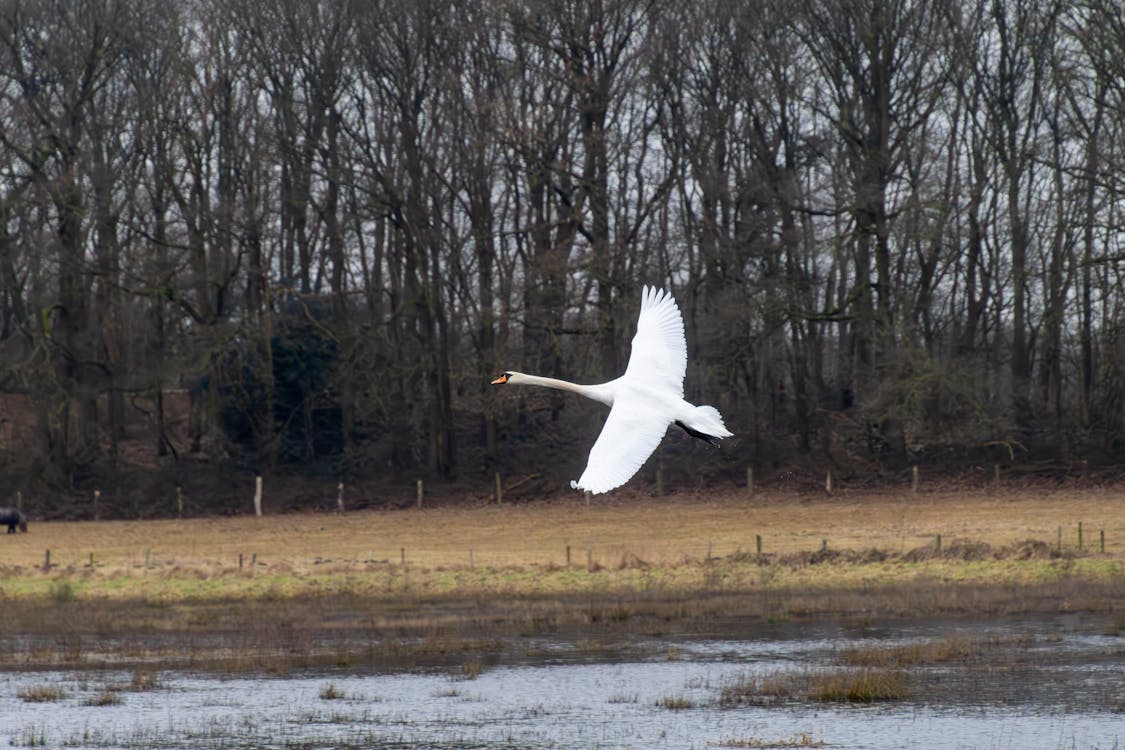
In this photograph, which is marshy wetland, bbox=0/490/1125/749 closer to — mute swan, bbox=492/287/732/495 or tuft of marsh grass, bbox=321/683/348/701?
tuft of marsh grass, bbox=321/683/348/701

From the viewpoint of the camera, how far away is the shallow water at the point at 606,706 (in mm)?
21625

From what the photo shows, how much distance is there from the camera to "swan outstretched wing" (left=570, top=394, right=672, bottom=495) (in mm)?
14820

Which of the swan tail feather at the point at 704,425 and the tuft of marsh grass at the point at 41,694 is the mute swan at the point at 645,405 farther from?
the tuft of marsh grass at the point at 41,694

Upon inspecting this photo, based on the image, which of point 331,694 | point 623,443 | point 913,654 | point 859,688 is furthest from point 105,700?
point 623,443

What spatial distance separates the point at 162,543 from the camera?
45906 mm

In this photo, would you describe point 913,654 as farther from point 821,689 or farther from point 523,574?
point 523,574

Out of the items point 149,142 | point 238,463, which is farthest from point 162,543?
point 149,142

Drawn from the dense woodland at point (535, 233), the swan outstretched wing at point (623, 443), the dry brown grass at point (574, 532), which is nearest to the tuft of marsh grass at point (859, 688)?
the swan outstretched wing at point (623, 443)

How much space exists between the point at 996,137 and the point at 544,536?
18257 millimetres

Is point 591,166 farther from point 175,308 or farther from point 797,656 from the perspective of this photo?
point 797,656

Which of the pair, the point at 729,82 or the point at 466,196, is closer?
the point at 729,82

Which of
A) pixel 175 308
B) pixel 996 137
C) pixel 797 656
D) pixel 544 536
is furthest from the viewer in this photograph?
pixel 175 308

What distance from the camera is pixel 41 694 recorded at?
2544 cm

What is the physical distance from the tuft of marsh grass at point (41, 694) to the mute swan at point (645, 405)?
1043 cm
